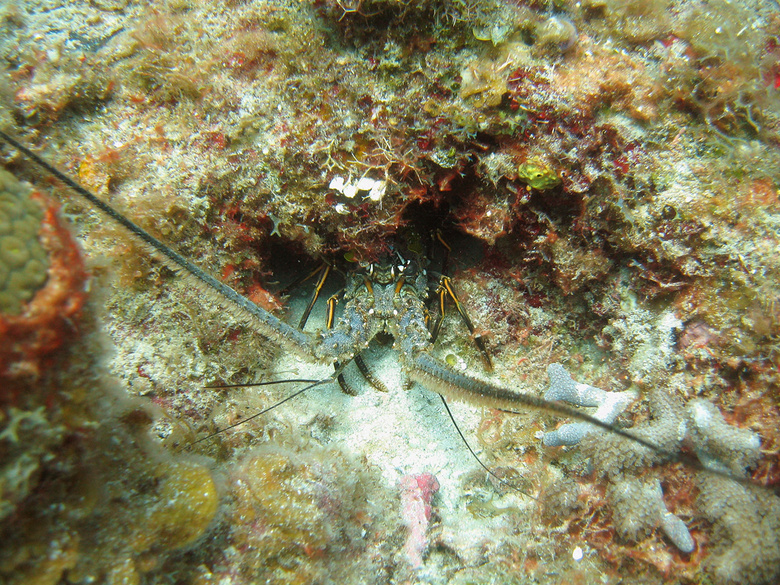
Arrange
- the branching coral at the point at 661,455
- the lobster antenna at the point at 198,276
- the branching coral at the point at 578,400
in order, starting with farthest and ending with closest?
the branching coral at the point at 578,400 < the branching coral at the point at 661,455 < the lobster antenna at the point at 198,276

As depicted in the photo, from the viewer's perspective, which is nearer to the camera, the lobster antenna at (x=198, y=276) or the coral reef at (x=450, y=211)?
the lobster antenna at (x=198, y=276)

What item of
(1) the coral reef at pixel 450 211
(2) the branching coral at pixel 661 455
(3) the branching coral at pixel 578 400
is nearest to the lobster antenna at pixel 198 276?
(1) the coral reef at pixel 450 211

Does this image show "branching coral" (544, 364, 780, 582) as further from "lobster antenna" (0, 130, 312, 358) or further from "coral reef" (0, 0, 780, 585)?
"lobster antenna" (0, 130, 312, 358)

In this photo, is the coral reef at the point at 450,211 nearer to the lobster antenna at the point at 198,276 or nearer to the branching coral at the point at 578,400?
the branching coral at the point at 578,400

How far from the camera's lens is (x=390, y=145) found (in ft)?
8.77

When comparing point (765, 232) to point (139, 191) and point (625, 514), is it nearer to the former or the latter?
point (625, 514)

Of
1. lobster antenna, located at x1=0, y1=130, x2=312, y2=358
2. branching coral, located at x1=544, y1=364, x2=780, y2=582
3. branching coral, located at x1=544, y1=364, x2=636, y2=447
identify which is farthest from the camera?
branching coral, located at x1=544, y1=364, x2=636, y2=447

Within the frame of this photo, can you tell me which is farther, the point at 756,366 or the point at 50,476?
the point at 756,366

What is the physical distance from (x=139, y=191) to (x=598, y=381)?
4176 millimetres

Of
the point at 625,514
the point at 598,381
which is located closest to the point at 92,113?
the point at 598,381

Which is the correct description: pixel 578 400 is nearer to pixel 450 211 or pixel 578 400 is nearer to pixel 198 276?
pixel 450 211

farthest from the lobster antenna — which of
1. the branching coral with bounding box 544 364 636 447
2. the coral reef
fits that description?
the branching coral with bounding box 544 364 636 447

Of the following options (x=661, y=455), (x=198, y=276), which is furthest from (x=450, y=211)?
(x=661, y=455)

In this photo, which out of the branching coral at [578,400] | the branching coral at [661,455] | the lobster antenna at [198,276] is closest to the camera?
the lobster antenna at [198,276]
